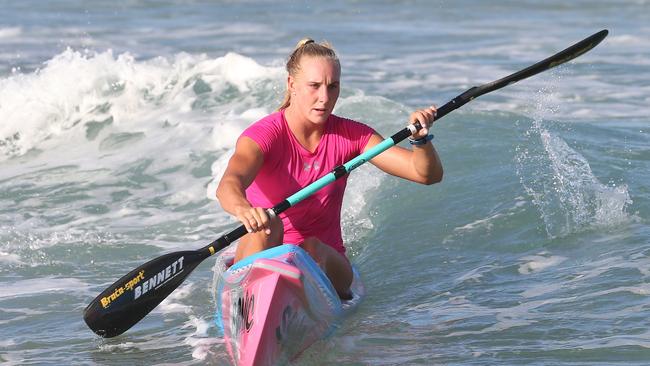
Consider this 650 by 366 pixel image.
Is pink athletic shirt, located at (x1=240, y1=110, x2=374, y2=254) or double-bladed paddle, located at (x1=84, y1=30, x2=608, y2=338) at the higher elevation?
pink athletic shirt, located at (x1=240, y1=110, x2=374, y2=254)

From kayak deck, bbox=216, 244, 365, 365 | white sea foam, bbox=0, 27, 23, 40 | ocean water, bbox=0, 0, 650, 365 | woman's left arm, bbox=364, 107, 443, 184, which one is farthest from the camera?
white sea foam, bbox=0, 27, 23, 40

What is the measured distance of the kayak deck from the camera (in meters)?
4.67

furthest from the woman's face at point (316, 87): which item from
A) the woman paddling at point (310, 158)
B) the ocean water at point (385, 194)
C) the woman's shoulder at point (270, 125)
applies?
the ocean water at point (385, 194)

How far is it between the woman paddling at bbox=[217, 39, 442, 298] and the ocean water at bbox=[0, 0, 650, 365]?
0.48 m

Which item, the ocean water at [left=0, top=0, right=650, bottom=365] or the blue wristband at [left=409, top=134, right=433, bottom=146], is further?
the ocean water at [left=0, top=0, right=650, bottom=365]

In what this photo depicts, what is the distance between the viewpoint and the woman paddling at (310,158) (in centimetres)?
514

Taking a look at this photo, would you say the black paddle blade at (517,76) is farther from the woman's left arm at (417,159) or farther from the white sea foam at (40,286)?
the white sea foam at (40,286)

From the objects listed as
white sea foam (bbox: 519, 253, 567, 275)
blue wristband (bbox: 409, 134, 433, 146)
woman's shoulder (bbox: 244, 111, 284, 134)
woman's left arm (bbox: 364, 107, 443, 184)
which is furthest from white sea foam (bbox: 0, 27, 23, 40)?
blue wristband (bbox: 409, 134, 433, 146)

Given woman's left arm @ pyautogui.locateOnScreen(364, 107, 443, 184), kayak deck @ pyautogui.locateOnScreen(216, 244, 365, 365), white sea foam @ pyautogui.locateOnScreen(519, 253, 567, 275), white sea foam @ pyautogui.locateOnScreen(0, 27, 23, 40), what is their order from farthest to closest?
1. white sea foam @ pyautogui.locateOnScreen(0, 27, 23, 40)
2. white sea foam @ pyautogui.locateOnScreen(519, 253, 567, 275)
3. woman's left arm @ pyautogui.locateOnScreen(364, 107, 443, 184)
4. kayak deck @ pyautogui.locateOnScreen(216, 244, 365, 365)

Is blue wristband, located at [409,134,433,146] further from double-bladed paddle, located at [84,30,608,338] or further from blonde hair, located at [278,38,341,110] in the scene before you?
blonde hair, located at [278,38,341,110]

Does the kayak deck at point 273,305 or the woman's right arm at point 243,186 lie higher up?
the woman's right arm at point 243,186

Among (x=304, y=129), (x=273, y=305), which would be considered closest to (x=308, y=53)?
(x=304, y=129)

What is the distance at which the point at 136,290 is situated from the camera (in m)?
5.38

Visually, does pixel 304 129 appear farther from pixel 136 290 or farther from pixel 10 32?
pixel 10 32
